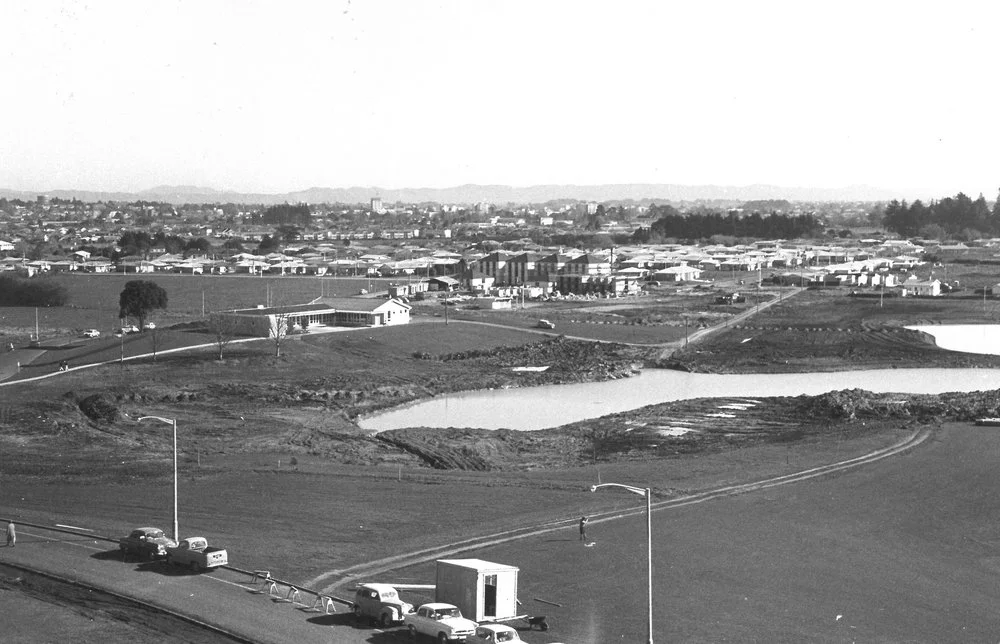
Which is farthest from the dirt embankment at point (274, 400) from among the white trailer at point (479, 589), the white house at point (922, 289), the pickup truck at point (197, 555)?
the white house at point (922, 289)

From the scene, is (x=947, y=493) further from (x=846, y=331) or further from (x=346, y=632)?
(x=846, y=331)

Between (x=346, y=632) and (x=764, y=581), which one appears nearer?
(x=346, y=632)

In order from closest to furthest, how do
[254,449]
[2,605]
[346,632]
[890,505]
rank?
[346,632], [2,605], [890,505], [254,449]

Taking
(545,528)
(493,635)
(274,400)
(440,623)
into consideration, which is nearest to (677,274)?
(274,400)

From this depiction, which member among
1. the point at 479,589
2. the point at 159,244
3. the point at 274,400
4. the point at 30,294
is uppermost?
the point at 159,244

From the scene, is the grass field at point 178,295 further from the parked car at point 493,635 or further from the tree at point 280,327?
the parked car at point 493,635

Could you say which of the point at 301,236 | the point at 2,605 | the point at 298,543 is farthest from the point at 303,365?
the point at 301,236

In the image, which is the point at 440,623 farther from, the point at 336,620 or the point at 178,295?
the point at 178,295
